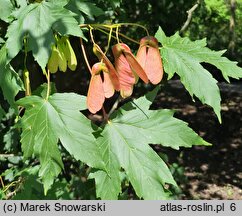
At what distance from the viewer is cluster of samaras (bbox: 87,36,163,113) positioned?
1207 mm

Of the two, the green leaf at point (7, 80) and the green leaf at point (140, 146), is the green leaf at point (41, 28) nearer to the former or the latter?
the green leaf at point (7, 80)

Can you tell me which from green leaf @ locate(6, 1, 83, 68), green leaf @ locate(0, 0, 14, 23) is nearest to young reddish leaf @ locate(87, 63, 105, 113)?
green leaf @ locate(6, 1, 83, 68)

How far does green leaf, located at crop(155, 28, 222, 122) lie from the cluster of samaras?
0.11 m

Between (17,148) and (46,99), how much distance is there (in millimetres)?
2041

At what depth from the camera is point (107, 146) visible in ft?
4.50

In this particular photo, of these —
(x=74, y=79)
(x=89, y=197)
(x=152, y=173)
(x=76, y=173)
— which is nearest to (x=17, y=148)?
(x=76, y=173)

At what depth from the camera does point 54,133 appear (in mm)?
1213

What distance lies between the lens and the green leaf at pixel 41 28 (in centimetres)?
117

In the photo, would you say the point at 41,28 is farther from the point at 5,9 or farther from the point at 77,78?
the point at 77,78

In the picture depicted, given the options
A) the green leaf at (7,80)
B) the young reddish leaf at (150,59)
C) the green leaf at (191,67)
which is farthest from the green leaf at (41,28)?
the green leaf at (191,67)

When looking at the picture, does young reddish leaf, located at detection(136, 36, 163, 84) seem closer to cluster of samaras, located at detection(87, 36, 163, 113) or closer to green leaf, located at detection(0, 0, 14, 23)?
cluster of samaras, located at detection(87, 36, 163, 113)

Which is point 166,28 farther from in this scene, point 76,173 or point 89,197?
point 89,197

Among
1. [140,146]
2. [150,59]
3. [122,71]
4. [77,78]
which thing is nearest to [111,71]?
[122,71]

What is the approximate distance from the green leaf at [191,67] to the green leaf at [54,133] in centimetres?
33
